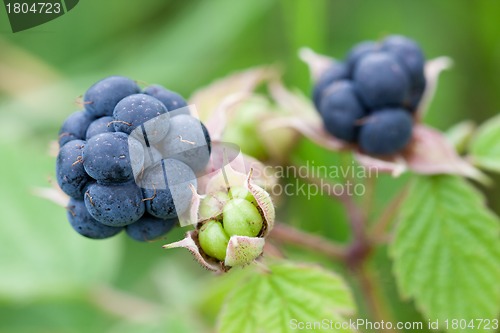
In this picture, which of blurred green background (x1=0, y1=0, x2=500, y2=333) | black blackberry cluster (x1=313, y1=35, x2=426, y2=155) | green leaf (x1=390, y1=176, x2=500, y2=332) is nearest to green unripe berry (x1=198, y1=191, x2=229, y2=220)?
black blackberry cluster (x1=313, y1=35, x2=426, y2=155)

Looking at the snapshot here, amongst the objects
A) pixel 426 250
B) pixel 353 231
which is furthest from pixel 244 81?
pixel 426 250

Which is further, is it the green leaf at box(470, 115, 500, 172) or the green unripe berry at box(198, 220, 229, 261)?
the green leaf at box(470, 115, 500, 172)

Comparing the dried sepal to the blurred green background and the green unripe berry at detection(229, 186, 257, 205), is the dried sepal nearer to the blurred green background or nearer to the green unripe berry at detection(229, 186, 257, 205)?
the green unripe berry at detection(229, 186, 257, 205)

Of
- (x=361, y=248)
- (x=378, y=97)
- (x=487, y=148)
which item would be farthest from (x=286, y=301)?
(x=487, y=148)

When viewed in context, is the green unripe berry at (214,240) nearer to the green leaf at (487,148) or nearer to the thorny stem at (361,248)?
the thorny stem at (361,248)

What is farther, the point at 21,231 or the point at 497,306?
the point at 21,231

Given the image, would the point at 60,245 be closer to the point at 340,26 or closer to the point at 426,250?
the point at 426,250
